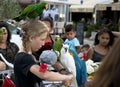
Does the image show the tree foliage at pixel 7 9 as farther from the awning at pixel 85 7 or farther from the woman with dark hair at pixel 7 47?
the awning at pixel 85 7

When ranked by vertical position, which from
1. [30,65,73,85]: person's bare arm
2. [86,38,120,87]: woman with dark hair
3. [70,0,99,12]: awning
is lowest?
[70,0,99,12]: awning

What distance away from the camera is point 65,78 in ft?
8.88

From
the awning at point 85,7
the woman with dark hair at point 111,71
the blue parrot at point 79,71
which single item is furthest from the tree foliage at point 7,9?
the awning at point 85,7

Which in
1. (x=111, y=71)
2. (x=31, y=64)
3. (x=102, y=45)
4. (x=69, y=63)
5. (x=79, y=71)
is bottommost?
(x=102, y=45)

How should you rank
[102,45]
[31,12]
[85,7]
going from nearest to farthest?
[31,12] → [102,45] → [85,7]

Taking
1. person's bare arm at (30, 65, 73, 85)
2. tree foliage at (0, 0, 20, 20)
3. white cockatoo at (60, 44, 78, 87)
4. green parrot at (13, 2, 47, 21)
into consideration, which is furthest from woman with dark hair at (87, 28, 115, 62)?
tree foliage at (0, 0, 20, 20)

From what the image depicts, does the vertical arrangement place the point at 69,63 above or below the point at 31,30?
below

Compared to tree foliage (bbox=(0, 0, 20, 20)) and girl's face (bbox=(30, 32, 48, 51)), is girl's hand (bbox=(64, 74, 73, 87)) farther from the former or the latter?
tree foliage (bbox=(0, 0, 20, 20))

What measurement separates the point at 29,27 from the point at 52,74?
1.41ft

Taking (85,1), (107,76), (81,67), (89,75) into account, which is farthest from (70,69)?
(85,1)

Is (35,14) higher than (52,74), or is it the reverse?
(35,14)

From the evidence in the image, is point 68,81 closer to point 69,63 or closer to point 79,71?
point 69,63

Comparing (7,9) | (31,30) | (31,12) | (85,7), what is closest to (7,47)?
(31,12)

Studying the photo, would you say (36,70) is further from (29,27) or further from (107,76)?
(107,76)
